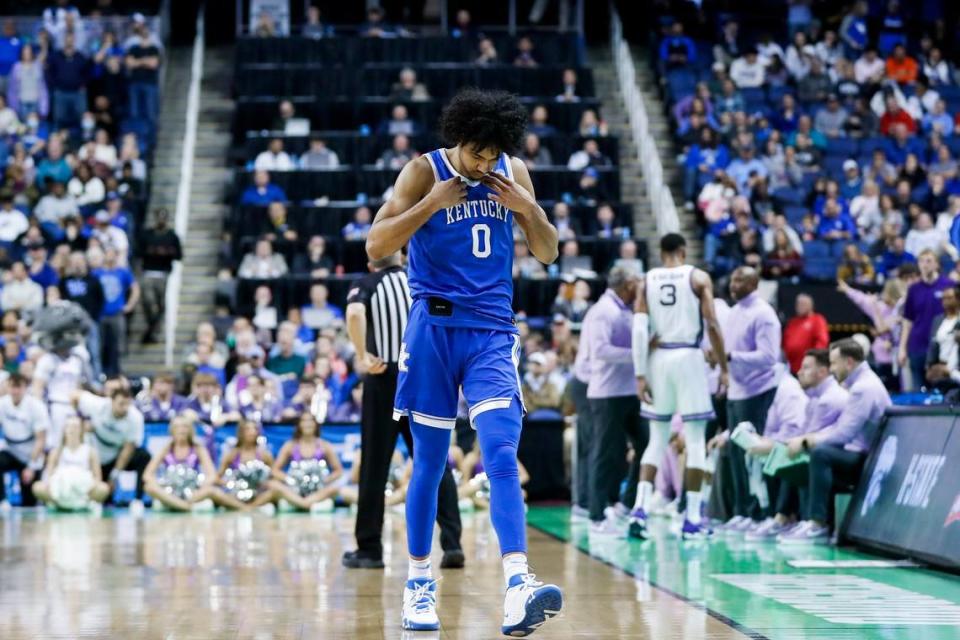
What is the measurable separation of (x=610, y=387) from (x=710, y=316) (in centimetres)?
132

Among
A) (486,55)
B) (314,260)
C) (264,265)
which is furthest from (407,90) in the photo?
(264,265)

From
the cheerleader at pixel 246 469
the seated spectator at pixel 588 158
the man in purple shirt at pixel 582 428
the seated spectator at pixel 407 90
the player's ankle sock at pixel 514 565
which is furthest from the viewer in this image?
the seated spectator at pixel 407 90

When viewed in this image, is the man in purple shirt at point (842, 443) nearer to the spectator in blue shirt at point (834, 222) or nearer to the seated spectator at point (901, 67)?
the spectator in blue shirt at point (834, 222)

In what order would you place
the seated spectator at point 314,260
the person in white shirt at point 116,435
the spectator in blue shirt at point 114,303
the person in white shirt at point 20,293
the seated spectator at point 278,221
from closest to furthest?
the person in white shirt at point 116,435 < the person in white shirt at point 20,293 < the spectator in blue shirt at point 114,303 < the seated spectator at point 314,260 < the seated spectator at point 278,221

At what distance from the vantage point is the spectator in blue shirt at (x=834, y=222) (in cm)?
2039

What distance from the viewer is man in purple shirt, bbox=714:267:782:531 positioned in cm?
1102

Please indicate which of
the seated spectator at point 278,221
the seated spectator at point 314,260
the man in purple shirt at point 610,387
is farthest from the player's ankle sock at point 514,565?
the seated spectator at point 278,221

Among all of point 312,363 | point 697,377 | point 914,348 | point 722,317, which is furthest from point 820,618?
point 312,363

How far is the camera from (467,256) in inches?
230

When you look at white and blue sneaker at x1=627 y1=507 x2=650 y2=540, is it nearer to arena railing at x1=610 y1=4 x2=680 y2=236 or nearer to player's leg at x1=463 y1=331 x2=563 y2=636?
player's leg at x1=463 y1=331 x2=563 y2=636

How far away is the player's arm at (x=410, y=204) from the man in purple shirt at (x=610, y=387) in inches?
213

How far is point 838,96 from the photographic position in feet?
78.8

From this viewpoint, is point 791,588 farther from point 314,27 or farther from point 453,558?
point 314,27

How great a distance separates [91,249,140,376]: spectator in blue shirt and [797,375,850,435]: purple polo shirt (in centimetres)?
1001
